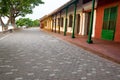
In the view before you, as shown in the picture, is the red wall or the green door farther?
the green door

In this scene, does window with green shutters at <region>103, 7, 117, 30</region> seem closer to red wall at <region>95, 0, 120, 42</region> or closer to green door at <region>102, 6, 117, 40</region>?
green door at <region>102, 6, 117, 40</region>

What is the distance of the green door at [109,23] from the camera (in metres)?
12.5

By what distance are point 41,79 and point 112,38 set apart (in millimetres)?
9473

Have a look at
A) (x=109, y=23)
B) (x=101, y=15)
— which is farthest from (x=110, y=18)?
(x=101, y=15)

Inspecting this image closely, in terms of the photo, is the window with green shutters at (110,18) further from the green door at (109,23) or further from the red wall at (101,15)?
the red wall at (101,15)

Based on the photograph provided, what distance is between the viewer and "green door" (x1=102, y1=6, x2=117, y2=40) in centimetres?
1245

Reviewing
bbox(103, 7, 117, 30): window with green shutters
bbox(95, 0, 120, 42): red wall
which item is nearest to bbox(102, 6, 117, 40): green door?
bbox(103, 7, 117, 30): window with green shutters

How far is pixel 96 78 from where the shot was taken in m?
4.38

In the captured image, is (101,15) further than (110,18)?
Yes

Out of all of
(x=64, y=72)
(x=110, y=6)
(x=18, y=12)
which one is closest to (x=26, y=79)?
(x=64, y=72)

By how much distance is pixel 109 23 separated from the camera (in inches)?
516

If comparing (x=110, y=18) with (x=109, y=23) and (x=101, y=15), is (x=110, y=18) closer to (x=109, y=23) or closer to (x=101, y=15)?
(x=109, y=23)

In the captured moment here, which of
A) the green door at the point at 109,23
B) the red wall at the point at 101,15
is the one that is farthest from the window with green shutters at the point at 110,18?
the red wall at the point at 101,15

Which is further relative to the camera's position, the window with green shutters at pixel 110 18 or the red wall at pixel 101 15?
the window with green shutters at pixel 110 18
